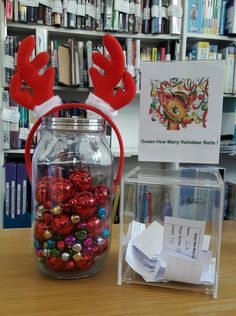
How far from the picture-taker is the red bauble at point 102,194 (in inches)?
20.7

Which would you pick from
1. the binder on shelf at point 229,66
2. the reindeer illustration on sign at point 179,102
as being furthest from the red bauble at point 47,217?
the binder on shelf at point 229,66

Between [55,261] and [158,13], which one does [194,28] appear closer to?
[158,13]

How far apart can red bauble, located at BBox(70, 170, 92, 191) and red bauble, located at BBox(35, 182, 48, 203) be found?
0.16 feet

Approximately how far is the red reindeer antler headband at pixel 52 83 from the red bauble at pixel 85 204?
0.47 ft

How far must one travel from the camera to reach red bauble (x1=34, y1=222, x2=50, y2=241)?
51 cm

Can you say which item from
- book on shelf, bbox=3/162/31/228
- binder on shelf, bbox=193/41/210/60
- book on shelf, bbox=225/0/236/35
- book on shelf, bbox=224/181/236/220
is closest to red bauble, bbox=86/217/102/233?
book on shelf, bbox=3/162/31/228

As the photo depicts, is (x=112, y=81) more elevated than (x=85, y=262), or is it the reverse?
(x=112, y=81)

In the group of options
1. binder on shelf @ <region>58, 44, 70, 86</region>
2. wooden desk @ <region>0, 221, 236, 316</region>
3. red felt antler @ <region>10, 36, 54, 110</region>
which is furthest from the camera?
binder on shelf @ <region>58, 44, 70, 86</region>

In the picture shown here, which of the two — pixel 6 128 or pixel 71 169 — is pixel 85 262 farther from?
pixel 6 128

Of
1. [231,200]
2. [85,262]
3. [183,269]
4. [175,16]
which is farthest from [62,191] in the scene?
[231,200]

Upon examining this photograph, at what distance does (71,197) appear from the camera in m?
0.51

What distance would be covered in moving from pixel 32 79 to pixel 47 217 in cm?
23

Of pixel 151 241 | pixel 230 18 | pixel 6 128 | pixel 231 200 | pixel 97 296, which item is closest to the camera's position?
pixel 97 296

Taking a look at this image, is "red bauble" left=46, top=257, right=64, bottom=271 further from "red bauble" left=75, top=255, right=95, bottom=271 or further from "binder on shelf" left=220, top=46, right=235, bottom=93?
"binder on shelf" left=220, top=46, right=235, bottom=93
